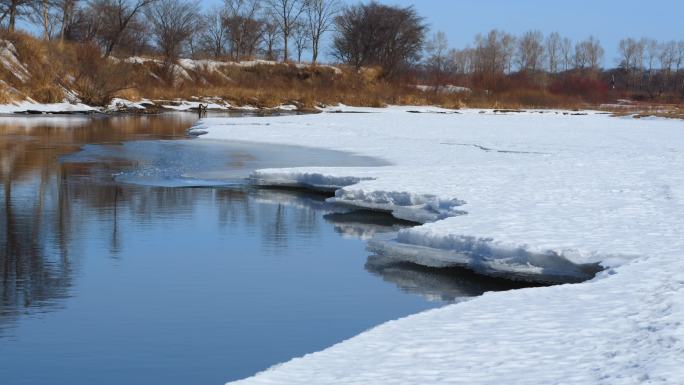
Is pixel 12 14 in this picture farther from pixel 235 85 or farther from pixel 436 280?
pixel 436 280

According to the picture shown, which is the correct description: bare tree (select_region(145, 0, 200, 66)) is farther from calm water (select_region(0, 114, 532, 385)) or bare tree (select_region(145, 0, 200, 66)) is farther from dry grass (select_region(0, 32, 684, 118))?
calm water (select_region(0, 114, 532, 385))

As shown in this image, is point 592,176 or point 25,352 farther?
point 592,176

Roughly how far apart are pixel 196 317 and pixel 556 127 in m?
27.7

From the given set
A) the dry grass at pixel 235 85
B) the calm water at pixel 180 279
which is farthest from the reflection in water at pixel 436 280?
the dry grass at pixel 235 85

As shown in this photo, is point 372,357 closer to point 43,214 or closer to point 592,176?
point 43,214

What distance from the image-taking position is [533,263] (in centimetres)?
849

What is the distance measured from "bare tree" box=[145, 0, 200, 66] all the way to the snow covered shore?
158ft

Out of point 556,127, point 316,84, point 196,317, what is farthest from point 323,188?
point 316,84

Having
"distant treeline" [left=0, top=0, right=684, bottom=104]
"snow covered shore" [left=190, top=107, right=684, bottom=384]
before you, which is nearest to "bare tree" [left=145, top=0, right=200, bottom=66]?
"distant treeline" [left=0, top=0, right=684, bottom=104]

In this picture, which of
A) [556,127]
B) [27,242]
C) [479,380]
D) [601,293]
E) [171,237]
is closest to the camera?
[479,380]

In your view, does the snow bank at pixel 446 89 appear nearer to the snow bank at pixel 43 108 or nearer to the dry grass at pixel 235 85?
the dry grass at pixel 235 85

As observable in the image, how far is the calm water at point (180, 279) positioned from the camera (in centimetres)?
641

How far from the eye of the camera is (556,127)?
109 ft

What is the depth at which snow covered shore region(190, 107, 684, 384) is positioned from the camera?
527 centimetres
